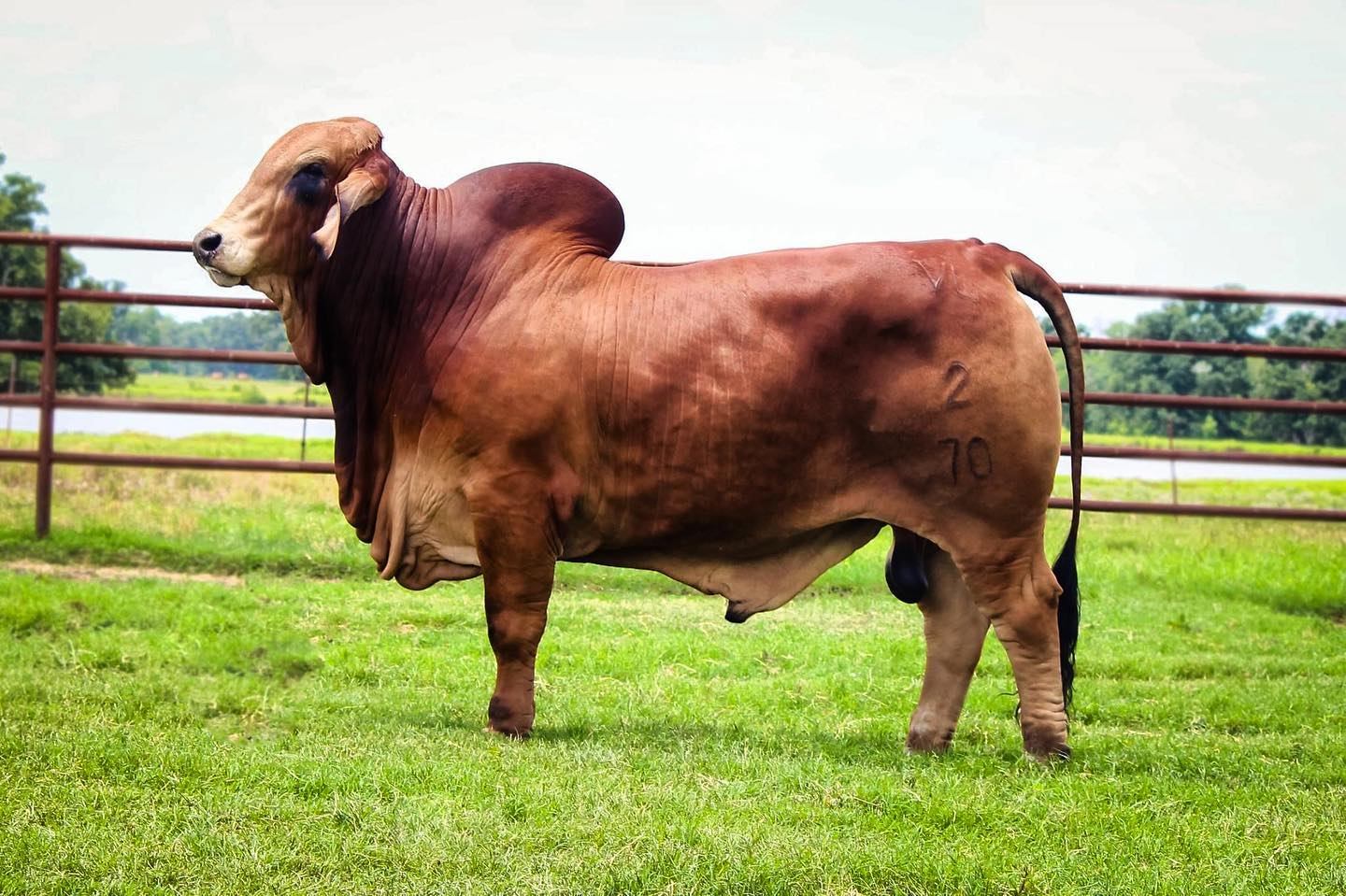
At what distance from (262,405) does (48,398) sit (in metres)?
1.41

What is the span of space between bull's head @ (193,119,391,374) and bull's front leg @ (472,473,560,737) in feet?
3.55

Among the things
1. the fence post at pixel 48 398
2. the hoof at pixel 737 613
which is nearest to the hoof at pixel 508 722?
the hoof at pixel 737 613

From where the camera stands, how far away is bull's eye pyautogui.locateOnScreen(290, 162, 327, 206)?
5059 millimetres

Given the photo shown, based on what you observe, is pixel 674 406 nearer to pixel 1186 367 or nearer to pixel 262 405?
pixel 262 405

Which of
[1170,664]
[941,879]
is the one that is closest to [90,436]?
[1170,664]

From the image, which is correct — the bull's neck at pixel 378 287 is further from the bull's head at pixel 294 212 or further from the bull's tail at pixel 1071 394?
the bull's tail at pixel 1071 394

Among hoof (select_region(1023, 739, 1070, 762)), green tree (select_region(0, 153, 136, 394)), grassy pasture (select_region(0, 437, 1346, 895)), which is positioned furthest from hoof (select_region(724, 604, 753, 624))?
green tree (select_region(0, 153, 136, 394))

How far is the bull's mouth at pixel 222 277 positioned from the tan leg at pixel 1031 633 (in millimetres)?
2834

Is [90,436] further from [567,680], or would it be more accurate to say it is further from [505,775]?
[505,775]

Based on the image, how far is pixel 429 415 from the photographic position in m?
5.10

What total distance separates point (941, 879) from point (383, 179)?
321 centimetres

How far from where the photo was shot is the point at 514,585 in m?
4.98

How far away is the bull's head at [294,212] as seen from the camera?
4941mm

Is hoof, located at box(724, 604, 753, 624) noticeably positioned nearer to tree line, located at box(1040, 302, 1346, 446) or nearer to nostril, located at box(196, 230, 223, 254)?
nostril, located at box(196, 230, 223, 254)
